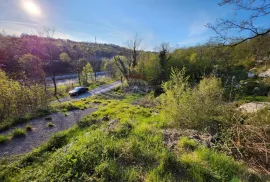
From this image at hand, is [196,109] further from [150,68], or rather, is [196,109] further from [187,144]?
[150,68]

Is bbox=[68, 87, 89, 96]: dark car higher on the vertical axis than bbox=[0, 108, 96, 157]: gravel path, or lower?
lower

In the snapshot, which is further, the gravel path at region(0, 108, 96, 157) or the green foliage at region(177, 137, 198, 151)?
the gravel path at region(0, 108, 96, 157)

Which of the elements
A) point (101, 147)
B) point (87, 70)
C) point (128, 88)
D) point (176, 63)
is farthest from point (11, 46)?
point (101, 147)

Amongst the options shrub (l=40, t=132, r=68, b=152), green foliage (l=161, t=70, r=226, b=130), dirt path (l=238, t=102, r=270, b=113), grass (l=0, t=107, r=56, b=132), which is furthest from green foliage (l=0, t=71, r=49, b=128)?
dirt path (l=238, t=102, r=270, b=113)

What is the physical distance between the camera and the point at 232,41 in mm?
4305

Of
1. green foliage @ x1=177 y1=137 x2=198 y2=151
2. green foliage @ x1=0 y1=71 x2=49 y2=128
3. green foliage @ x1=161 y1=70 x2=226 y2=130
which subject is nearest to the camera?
green foliage @ x1=177 y1=137 x2=198 y2=151

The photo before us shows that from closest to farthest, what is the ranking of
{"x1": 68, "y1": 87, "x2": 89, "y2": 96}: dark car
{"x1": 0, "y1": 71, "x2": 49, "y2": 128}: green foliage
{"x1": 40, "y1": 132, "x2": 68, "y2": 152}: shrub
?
1. {"x1": 40, "y1": 132, "x2": 68, "y2": 152}: shrub
2. {"x1": 0, "y1": 71, "x2": 49, "y2": 128}: green foliage
3. {"x1": 68, "y1": 87, "x2": 89, "y2": 96}: dark car

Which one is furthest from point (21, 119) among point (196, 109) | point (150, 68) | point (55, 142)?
point (150, 68)

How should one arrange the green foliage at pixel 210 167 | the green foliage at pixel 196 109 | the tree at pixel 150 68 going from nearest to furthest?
the green foliage at pixel 210 167 < the green foliage at pixel 196 109 < the tree at pixel 150 68

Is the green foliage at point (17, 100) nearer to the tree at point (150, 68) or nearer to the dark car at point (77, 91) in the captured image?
the dark car at point (77, 91)

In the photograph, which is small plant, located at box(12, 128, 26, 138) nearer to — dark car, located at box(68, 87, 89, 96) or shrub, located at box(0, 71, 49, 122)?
shrub, located at box(0, 71, 49, 122)

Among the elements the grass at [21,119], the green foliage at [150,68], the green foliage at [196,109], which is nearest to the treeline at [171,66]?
the green foliage at [150,68]

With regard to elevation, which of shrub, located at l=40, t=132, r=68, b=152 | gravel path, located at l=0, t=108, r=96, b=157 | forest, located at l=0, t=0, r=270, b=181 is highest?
forest, located at l=0, t=0, r=270, b=181

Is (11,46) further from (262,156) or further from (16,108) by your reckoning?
(262,156)
